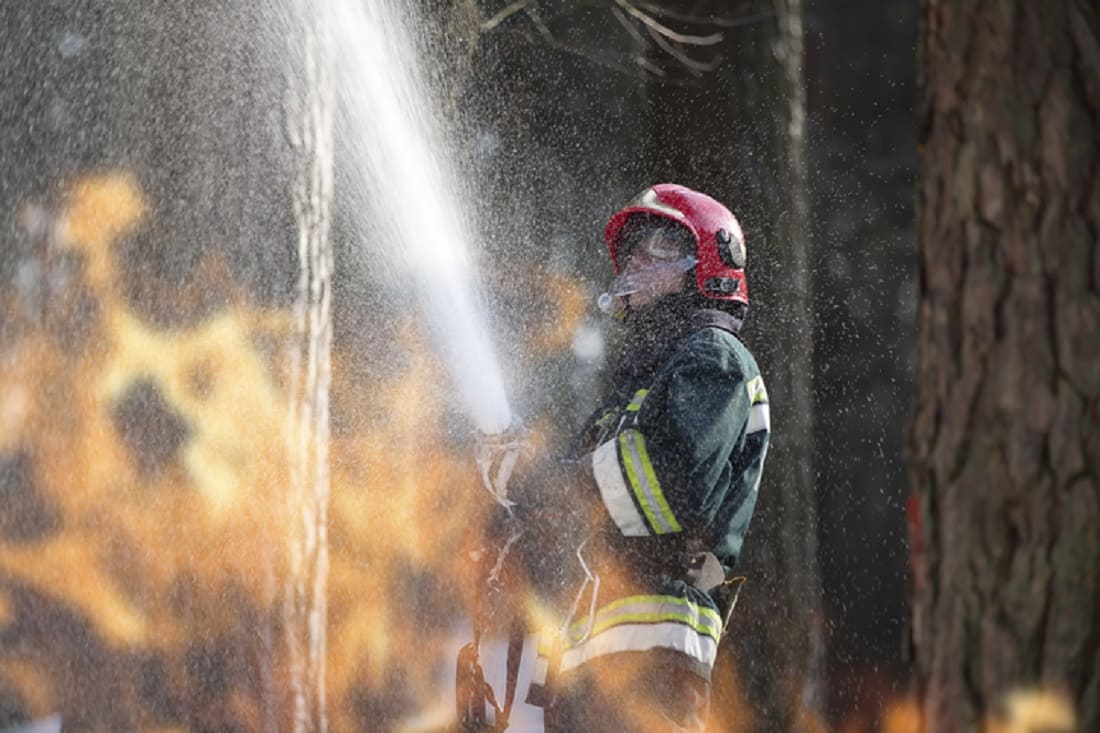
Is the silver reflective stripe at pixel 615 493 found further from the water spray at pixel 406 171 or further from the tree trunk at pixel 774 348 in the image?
the tree trunk at pixel 774 348

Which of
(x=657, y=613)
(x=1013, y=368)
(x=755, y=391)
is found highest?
(x=1013, y=368)

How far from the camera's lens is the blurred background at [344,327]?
217 inches

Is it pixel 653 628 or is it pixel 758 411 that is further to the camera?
pixel 758 411

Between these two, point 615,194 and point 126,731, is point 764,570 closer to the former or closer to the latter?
point 615,194

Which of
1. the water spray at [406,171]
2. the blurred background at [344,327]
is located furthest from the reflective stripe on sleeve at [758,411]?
the blurred background at [344,327]

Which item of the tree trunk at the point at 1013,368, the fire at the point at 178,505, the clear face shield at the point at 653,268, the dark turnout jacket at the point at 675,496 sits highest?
the tree trunk at the point at 1013,368

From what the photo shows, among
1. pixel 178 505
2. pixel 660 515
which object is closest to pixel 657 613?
pixel 660 515

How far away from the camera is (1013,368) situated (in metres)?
2.07

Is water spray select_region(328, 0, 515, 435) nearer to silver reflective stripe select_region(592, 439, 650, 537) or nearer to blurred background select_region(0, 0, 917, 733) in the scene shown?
blurred background select_region(0, 0, 917, 733)

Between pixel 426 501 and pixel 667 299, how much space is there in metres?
3.15

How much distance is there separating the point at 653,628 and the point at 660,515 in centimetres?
31

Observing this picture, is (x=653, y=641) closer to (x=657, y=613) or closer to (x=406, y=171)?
(x=657, y=613)

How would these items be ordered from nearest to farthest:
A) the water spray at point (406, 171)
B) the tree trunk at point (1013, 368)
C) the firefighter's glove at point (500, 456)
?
the tree trunk at point (1013, 368), the firefighter's glove at point (500, 456), the water spray at point (406, 171)

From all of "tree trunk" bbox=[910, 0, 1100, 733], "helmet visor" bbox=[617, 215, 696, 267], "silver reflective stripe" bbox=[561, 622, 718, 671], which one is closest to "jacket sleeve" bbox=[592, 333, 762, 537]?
"silver reflective stripe" bbox=[561, 622, 718, 671]
